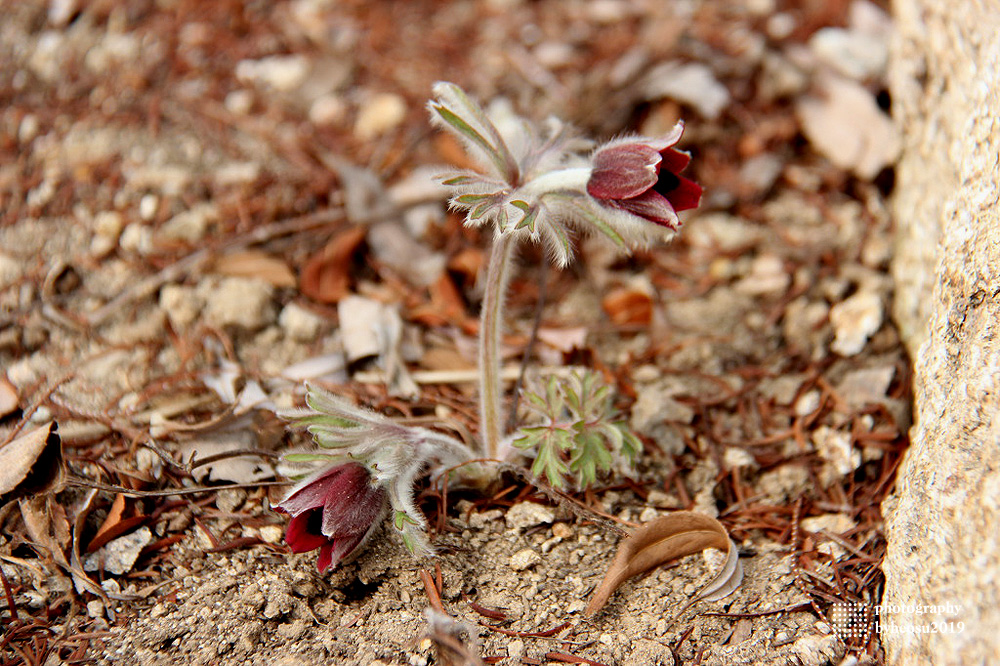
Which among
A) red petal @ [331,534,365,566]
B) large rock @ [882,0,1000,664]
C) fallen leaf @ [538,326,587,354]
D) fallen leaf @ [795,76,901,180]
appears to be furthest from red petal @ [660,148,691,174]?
fallen leaf @ [795,76,901,180]

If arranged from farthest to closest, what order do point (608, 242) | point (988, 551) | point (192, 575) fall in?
point (608, 242) → point (192, 575) → point (988, 551)

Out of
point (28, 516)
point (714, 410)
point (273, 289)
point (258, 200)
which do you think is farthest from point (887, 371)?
point (28, 516)

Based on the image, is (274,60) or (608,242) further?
(274,60)

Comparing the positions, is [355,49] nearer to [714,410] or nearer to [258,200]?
[258,200]

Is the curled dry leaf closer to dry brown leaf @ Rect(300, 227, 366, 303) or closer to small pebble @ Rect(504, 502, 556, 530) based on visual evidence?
small pebble @ Rect(504, 502, 556, 530)

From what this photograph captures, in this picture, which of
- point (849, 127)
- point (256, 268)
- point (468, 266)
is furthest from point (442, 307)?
point (849, 127)

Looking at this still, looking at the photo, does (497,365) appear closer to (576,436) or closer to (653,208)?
(576,436)

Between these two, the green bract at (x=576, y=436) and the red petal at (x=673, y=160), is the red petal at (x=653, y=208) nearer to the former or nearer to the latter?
the red petal at (x=673, y=160)
